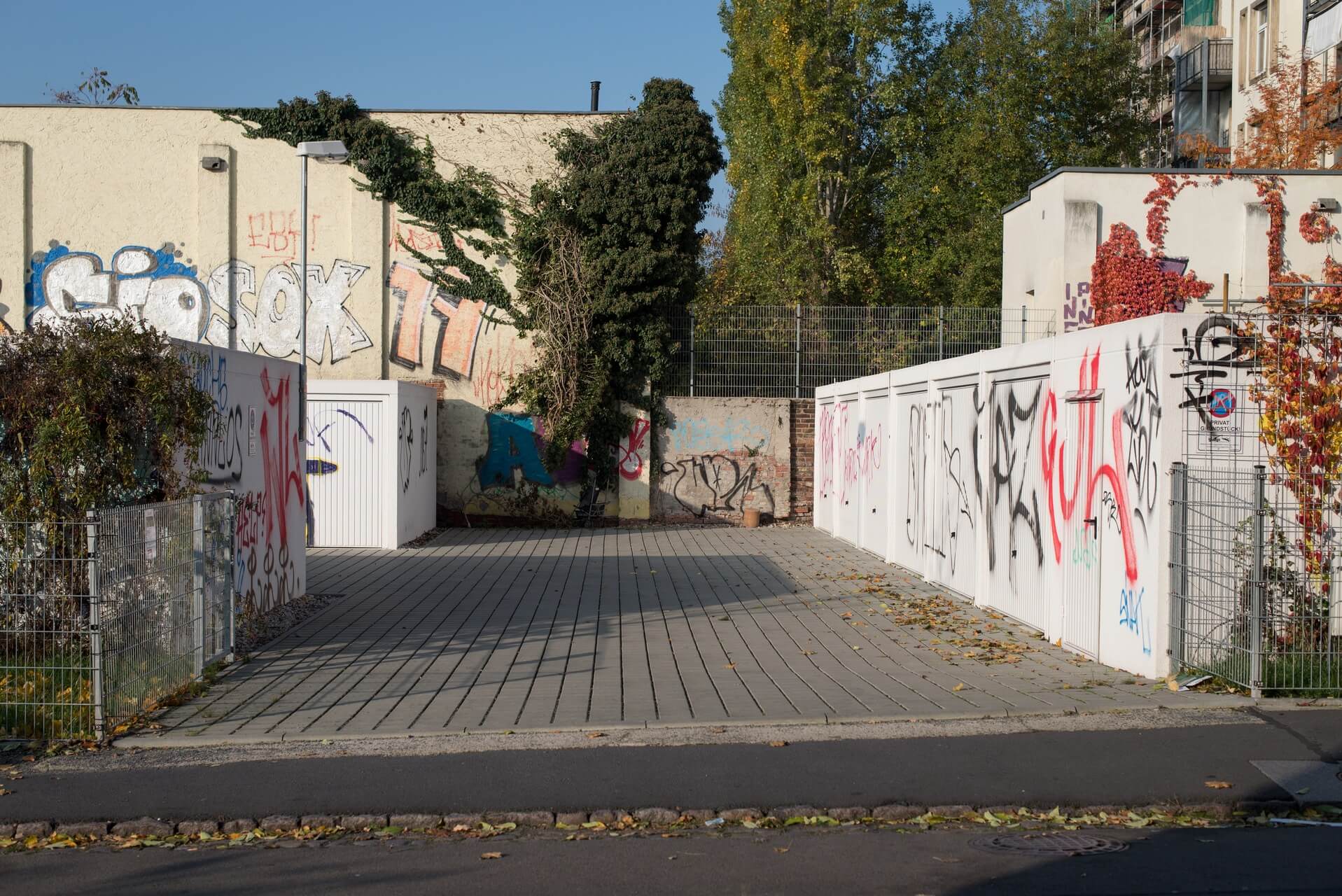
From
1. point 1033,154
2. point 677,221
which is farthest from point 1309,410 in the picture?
point 1033,154

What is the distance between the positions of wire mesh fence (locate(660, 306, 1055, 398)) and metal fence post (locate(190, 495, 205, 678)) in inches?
Answer: 660

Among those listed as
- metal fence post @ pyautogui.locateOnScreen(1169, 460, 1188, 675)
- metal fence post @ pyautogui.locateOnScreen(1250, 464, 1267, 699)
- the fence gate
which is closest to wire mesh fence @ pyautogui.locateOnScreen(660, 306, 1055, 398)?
the fence gate

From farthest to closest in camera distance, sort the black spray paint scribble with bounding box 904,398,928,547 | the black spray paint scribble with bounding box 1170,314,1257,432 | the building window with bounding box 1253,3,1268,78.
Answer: the building window with bounding box 1253,3,1268,78, the black spray paint scribble with bounding box 904,398,928,547, the black spray paint scribble with bounding box 1170,314,1257,432

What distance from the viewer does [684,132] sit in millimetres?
24672

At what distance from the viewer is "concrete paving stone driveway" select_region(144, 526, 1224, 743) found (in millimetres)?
7945

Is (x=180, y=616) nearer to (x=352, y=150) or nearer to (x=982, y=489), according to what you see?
(x=982, y=489)

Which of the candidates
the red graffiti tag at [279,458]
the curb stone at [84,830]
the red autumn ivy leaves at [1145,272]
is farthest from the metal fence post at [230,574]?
the red autumn ivy leaves at [1145,272]

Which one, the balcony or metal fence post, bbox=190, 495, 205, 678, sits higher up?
the balcony

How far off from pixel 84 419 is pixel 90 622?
1.92 metres

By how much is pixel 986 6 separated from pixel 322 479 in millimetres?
29933

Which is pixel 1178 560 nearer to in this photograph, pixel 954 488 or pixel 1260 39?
pixel 954 488

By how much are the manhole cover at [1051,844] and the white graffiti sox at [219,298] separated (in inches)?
850

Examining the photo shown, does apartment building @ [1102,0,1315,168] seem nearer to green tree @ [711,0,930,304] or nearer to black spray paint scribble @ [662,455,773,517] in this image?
green tree @ [711,0,930,304]

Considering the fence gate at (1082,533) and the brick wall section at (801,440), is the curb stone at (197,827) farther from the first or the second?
the brick wall section at (801,440)
